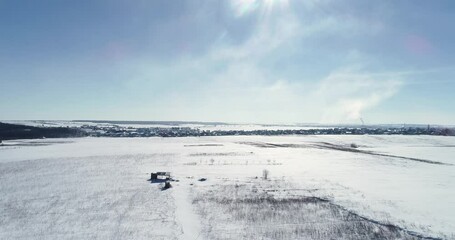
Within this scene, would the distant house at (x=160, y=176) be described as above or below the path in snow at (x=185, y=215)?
above

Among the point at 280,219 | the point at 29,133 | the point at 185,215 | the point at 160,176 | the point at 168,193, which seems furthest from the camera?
the point at 29,133

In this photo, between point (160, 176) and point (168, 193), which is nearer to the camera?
point (168, 193)

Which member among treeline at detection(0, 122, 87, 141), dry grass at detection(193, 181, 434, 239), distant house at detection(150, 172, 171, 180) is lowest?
dry grass at detection(193, 181, 434, 239)

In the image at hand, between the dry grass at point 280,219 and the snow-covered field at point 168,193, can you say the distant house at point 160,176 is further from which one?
the dry grass at point 280,219

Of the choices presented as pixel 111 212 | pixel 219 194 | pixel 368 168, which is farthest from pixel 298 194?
pixel 368 168

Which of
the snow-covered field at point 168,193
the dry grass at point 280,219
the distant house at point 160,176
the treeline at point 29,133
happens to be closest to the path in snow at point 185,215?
the snow-covered field at point 168,193

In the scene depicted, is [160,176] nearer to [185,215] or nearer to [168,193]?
[168,193]

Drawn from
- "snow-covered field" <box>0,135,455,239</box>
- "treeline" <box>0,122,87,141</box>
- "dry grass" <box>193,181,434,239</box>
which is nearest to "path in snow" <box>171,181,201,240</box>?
"snow-covered field" <box>0,135,455,239</box>

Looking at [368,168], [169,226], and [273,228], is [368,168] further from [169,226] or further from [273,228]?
[169,226]

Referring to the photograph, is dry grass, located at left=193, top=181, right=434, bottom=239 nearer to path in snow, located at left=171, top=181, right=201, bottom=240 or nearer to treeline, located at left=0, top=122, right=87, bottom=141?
path in snow, located at left=171, top=181, right=201, bottom=240

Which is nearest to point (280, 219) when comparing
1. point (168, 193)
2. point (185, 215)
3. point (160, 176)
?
point (185, 215)

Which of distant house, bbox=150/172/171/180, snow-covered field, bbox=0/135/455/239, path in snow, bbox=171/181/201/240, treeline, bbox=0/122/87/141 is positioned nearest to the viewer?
path in snow, bbox=171/181/201/240
